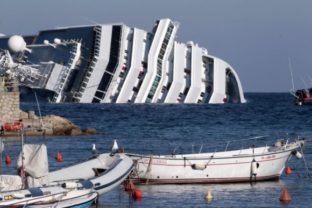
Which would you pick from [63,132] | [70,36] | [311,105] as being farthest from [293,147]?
[311,105]

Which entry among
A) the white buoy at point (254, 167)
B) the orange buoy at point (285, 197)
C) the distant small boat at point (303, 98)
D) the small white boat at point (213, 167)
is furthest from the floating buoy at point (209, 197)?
the distant small boat at point (303, 98)

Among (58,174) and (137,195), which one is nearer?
(58,174)

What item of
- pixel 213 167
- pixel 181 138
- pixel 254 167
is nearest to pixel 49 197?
pixel 213 167

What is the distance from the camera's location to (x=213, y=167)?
38.9 meters

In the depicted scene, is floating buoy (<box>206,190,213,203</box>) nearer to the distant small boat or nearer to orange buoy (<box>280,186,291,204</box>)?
orange buoy (<box>280,186,291,204</box>)

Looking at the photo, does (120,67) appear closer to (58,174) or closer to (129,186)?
(129,186)

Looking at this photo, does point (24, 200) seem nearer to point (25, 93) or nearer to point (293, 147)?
point (293, 147)

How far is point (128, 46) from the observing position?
372ft

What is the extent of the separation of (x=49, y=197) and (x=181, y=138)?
41192 millimetres

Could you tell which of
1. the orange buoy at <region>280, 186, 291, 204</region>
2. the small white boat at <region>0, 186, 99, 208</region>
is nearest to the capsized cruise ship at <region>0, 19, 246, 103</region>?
the orange buoy at <region>280, 186, 291, 204</region>

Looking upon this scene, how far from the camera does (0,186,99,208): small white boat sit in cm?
2614

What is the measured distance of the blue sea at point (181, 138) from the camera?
116 feet

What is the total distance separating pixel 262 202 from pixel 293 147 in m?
6.66

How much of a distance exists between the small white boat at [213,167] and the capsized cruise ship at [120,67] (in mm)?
70297
